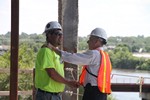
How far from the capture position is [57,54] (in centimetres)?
299

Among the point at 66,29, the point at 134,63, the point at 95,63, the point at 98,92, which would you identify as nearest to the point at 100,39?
the point at 95,63

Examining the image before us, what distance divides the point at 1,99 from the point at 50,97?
8.36 meters

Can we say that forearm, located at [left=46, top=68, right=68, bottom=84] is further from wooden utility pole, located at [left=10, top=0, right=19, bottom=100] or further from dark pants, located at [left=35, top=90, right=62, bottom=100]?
wooden utility pole, located at [left=10, top=0, right=19, bottom=100]

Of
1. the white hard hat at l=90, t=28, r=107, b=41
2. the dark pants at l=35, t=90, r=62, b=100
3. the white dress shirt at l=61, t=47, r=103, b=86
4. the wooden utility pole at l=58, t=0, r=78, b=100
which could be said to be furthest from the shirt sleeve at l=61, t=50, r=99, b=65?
the wooden utility pole at l=58, t=0, r=78, b=100

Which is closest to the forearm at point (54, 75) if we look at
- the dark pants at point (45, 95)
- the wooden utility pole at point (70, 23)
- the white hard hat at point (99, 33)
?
the dark pants at point (45, 95)

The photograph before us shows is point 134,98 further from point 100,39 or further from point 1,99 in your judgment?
point 100,39

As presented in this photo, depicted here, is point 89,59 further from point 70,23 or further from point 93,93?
point 70,23

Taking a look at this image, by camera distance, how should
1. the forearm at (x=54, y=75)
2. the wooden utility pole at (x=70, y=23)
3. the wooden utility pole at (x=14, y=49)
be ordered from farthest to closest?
the wooden utility pole at (x=70, y=23) < the wooden utility pole at (x=14, y=49) < the forearm at (x=54, y=75)

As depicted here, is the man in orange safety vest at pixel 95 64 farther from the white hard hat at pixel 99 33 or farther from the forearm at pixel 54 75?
the forearm at pixel 54 75

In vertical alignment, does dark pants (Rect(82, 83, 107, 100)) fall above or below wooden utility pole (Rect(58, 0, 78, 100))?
below

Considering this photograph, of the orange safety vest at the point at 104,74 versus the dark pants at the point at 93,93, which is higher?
the orange safety vest at the point at 104,74

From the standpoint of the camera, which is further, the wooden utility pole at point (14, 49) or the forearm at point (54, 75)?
the wooden utility pole at point (14, 49)

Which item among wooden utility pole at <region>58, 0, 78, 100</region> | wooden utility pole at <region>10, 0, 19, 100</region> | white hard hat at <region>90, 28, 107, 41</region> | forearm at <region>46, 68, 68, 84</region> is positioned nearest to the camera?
forearm at <region>46, 68, 68, 84</region>

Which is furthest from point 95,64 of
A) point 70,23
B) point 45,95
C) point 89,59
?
point 70,23
